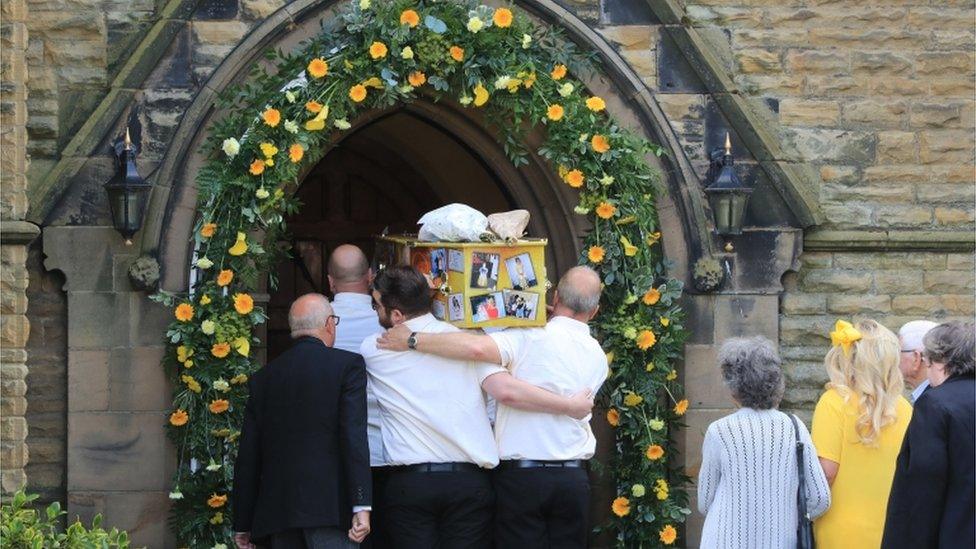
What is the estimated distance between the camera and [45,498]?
854 centimetres

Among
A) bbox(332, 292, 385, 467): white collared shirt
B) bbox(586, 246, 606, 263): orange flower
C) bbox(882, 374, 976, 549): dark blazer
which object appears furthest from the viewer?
bbox(586, 246, 606, 263): orange flower

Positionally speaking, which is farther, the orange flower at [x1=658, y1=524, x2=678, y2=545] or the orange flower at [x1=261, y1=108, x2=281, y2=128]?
the orange flower at [x1=658, y1=524, x2=678, y2=545]

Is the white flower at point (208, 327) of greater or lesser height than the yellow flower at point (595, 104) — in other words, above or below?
below

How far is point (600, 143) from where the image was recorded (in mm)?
8664

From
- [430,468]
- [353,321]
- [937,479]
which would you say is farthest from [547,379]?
[937,479]

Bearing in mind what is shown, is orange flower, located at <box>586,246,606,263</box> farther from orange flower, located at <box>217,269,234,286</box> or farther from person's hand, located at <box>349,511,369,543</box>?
person's hand, located at <box>349,511,369,543</box>

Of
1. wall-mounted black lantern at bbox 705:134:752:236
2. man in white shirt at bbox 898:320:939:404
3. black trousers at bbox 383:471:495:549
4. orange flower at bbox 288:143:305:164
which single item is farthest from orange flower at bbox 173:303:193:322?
man in white shirt at bbox 898:320:939:404

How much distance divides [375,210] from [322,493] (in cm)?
437

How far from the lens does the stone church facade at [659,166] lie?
846cm

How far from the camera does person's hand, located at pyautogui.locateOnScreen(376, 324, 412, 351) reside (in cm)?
734

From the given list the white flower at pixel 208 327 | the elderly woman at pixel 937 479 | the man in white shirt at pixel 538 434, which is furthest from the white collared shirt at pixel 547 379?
the elderly woman at pixel 937 479

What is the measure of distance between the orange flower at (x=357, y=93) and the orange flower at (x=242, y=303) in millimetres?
1115

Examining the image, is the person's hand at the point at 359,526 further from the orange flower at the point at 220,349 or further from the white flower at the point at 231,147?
the white flower at the point at 231,147

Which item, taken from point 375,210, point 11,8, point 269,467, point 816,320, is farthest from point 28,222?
point 816,320
